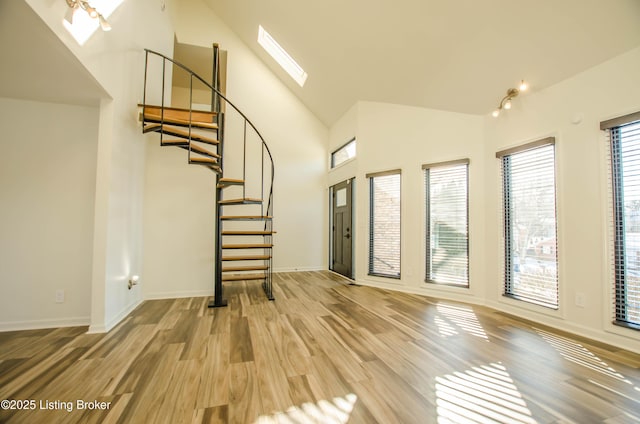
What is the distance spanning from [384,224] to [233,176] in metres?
3.16

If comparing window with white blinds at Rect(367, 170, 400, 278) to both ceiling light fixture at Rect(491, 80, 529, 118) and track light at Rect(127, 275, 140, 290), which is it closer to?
ceiling light fixture at Rect(491, 80, 529, 118)

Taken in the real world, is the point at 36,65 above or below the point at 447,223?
above

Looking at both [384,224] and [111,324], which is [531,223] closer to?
[384,224]

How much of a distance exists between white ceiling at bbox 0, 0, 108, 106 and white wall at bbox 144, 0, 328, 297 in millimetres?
1331

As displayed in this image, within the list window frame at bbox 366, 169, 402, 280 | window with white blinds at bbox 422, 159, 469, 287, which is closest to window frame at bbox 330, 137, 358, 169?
window frame at bbox 366, 169, 402, 280

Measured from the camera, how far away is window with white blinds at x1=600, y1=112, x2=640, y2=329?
2.31 metres

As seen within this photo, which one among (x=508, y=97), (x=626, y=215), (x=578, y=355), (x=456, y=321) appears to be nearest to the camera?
(x=578, y=355)

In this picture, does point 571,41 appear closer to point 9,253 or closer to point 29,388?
point 29,388

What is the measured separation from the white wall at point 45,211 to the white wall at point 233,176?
1.02 m

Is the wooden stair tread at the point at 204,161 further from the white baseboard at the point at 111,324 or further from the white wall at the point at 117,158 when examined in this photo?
the white baseboard at the point at 111,324

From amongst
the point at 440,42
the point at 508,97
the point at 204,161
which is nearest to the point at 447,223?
the point at 508,97

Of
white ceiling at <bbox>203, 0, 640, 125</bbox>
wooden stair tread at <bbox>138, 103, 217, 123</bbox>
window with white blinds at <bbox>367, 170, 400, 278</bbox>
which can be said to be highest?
white ceiling at <bbox>203, 0, 640, 125</bbox>

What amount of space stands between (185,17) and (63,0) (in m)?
4.33

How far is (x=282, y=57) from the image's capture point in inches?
→ 215
